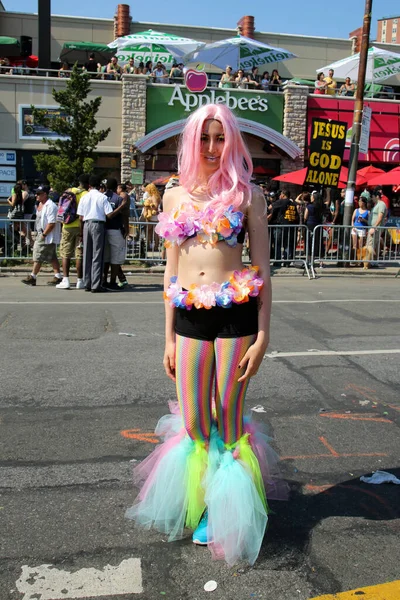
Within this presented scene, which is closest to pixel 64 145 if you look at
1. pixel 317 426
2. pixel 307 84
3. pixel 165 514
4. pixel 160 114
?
pixel 160 114

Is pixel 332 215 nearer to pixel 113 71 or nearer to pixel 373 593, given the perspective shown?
pixel 113 71

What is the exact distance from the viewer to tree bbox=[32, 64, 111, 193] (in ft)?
61.5

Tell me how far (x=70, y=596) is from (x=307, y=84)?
2647cm

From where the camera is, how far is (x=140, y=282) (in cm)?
1278

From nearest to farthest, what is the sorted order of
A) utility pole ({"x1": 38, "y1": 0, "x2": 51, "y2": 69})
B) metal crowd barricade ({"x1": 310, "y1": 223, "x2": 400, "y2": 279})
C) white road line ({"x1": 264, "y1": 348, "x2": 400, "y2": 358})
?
white road line ({"x1": 264, "y1": 348, "x2": 400, "y2": 358}), metal crowd barricade ({"x1": 310, "y1": 223, "x2": 400, "y2": 279}), utility pole ({"x1": 38, "y1": 0, "x2": 51, "y2": 69})

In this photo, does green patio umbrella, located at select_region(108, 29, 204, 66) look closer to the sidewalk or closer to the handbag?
the handbag

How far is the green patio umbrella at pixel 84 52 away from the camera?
26156 mm

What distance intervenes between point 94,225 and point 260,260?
26.8 ft

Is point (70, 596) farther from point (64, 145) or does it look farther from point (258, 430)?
point (64, 145)

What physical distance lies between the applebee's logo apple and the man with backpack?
506 inches

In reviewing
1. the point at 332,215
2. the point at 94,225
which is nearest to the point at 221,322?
the point at 94,225

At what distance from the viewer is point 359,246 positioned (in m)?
15.3

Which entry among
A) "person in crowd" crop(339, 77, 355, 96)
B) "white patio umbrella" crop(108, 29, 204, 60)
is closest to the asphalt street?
"white patio umbrella" crop(108, 29, 204, 60)

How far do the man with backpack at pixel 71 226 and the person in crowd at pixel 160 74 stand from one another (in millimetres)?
13391
